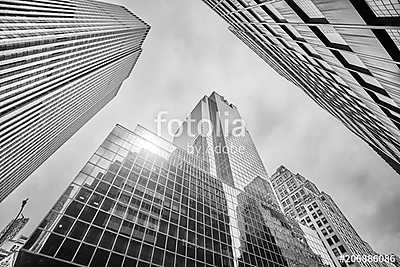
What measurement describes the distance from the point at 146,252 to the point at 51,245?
8.60 metres

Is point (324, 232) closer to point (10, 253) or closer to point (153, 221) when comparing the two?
point (153, 221)

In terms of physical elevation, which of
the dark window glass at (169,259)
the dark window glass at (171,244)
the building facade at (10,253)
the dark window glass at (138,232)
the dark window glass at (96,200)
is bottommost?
the building facade at (10,253)

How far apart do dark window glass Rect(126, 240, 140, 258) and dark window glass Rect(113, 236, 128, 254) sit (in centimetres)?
51

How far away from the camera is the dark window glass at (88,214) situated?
20.8 metres

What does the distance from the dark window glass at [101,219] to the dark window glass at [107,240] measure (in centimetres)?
109

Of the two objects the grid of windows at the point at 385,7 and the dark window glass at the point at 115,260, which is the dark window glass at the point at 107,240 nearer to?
the dark window glass at the point at 115,260

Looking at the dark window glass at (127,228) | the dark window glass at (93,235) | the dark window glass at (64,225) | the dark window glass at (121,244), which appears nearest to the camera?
the dark window glass at (64,225)

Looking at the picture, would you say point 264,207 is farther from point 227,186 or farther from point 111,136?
point 111,136

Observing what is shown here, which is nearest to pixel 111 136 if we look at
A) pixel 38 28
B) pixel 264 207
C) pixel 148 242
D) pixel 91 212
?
pixel 91 212

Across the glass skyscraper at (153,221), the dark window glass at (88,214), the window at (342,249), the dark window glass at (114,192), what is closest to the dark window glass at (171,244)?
the glass skyscraper at (153,221)

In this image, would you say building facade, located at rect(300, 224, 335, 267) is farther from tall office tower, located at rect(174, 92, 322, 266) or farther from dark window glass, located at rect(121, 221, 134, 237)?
dark window glass, located at rect(121, 221, 134, 237)

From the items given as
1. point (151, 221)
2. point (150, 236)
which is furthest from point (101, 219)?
point (151, 221)

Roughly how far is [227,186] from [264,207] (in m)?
10.5

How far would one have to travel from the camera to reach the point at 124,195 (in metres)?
26.1
